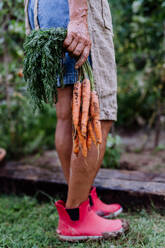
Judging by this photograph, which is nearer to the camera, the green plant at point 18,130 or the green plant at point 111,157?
the green plant at point 111,157

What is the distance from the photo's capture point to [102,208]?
186 centimetres

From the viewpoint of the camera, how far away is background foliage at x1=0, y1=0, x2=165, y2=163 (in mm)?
2869

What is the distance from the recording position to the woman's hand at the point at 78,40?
127 centimetres

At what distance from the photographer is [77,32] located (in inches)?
50.1

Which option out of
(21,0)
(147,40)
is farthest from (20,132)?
(147,40)

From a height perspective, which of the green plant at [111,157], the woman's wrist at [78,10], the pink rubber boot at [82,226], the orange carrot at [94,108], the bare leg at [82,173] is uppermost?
the woman's wrist at [78,10]

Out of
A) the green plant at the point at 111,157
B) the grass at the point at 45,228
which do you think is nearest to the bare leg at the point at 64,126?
the grass at the point at 45,228

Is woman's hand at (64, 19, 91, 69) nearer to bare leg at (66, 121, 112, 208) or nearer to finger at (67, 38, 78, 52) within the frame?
finger at (67, 38, 78, 52)

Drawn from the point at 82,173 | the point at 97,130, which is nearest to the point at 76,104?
the point at 97,130

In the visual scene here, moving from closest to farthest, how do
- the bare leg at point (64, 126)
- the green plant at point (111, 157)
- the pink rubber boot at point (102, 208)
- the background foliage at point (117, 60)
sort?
1. the bare leg at point (64, 126)
2. the pink rubber boot at point (102, 208)
3. the green plant at point (111, 157)
4. the background foliage at point (117, 60)

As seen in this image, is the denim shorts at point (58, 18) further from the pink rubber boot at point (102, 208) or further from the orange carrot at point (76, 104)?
the pink rubber boot at point (102, 208)

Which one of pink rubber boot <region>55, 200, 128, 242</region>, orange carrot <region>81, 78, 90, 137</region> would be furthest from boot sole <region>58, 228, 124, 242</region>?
orange carrot <region>81, 78, 90, 137</region>

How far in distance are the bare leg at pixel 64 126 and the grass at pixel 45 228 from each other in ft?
1.52

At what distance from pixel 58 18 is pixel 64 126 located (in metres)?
0.61
